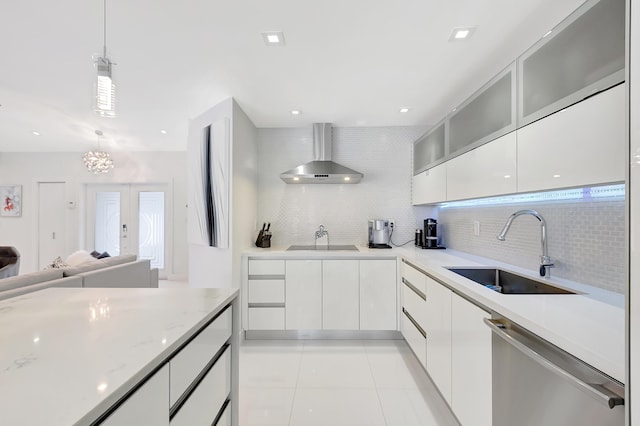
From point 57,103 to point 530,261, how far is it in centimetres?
498

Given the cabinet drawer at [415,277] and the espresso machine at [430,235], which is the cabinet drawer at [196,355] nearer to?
the cabinet drawer at [415,277]

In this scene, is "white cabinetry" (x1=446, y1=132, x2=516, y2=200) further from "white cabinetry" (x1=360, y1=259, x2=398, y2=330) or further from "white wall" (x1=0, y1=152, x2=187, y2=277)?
"white wall" (x1=0, y1=152, x2=187, y2=277)

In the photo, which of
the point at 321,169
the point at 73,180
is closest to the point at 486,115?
the point at 321,169

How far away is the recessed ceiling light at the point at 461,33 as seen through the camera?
1762mm

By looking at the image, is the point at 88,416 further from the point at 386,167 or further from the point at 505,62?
the point at 386,167

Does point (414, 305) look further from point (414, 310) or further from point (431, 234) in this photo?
point (431, 234)

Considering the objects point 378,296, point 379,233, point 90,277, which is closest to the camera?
point 90,277

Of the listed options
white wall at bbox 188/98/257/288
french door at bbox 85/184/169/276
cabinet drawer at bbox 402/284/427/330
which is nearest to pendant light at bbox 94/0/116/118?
white wall at bbox 188/98/257/288

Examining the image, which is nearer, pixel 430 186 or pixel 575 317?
pixel 575 317

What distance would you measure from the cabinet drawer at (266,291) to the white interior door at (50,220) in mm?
4887

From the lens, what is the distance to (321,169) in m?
3.28

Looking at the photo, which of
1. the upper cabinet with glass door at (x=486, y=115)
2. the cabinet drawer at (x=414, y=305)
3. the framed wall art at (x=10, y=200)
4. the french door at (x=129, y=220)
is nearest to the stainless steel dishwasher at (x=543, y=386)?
the cabinet drawer at (x=414, y=305)

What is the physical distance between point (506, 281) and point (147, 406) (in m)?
2.08
